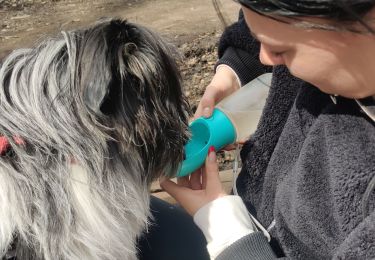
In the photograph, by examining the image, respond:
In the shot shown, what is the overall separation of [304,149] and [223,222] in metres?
0.31

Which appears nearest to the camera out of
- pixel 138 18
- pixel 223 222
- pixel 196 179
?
pixel 223 222

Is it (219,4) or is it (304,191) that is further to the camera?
(219,4)

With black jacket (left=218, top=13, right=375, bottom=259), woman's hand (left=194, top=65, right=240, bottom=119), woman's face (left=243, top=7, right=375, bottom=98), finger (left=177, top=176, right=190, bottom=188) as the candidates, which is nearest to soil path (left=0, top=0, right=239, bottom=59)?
woman's hand (left=194, top=65, right=240, bottom=119)

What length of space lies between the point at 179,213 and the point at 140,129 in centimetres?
64

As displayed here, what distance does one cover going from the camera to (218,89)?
189 centimetres

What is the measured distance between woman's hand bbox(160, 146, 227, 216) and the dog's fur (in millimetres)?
258

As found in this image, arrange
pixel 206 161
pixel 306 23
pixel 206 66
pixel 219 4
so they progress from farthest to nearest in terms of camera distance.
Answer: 1. pixel 219 4
2. pixel 206 66
3. pixel 206 161
4. pixel 306 23

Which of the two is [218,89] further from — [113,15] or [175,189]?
[113,15]

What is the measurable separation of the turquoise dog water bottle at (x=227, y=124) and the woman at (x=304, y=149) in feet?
0.12

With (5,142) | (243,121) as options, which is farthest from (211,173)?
(5,142)

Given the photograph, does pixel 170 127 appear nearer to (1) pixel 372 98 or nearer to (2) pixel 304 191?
(2) pixel 304 191

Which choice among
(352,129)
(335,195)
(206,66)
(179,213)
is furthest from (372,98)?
(206,66)

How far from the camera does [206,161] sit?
170cm

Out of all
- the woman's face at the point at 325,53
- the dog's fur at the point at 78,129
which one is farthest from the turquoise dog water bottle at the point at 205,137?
the woman's face at the point at 325,53
